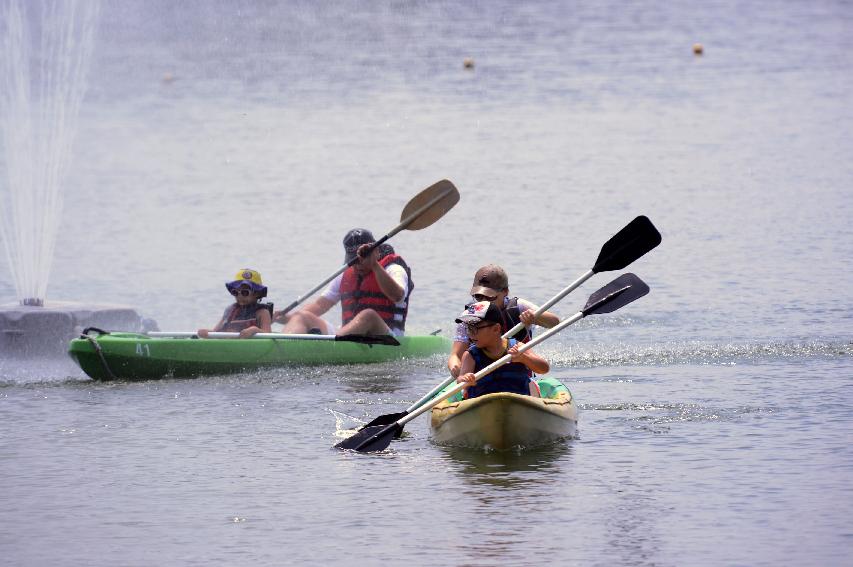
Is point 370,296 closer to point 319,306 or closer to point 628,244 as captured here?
point 319,306

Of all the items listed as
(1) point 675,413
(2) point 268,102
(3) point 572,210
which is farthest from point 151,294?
(2) point 268,102

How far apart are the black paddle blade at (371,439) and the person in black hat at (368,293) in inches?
156

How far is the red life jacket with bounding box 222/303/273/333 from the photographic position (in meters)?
17.2

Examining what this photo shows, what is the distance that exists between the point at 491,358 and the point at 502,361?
28 cm

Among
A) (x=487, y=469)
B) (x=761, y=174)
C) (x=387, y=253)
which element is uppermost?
(x=761, y=174)

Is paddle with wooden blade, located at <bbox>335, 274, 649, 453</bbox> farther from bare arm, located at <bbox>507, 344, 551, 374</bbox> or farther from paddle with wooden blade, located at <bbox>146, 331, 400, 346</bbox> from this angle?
paddle with wooden blade, located at <bbox>146, 331, 400, 346</bbox>

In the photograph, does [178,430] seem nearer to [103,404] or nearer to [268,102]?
[103,404]

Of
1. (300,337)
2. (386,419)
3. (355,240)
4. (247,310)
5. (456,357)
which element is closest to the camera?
(456,357)

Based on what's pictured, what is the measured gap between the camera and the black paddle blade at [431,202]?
1806 centimetres

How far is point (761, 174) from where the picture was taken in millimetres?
30938

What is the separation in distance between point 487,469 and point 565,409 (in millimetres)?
991

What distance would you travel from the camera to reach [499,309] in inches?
510

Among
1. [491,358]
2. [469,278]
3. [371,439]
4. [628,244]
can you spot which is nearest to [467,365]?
[491,358]

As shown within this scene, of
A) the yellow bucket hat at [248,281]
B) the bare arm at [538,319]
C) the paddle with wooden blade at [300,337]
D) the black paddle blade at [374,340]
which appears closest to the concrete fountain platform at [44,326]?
the paddle with wooden blade at [300,337]
